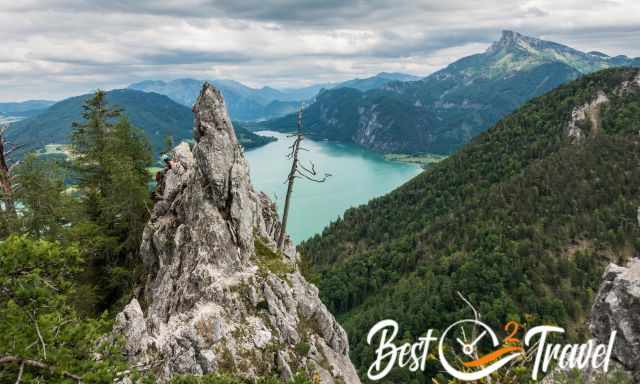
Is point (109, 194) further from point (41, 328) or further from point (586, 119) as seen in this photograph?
point (586, 119)

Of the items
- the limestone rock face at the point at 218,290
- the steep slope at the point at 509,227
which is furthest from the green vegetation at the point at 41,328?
the steep slope at the point at 509,227

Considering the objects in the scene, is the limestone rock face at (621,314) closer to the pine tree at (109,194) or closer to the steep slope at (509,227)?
the pine tree at (109,194)

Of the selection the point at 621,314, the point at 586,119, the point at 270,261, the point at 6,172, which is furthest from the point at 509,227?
the point at 6,172

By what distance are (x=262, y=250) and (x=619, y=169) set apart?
115m

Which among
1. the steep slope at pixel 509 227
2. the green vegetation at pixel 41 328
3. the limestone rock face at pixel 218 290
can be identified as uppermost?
the green vegetation at pixel 41 328

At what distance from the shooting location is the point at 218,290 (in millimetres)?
19219

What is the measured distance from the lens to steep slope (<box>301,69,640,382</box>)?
8788 cm

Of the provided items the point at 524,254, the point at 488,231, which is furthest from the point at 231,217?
the point at 488,231

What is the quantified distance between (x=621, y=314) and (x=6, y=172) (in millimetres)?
30300

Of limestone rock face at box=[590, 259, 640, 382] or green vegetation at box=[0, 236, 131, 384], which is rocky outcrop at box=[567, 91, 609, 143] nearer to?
limestone rock face at box=[590, 259, 640, 382]

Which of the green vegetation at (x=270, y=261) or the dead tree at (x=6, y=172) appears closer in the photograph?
the dead tree at (x=6, y=172)

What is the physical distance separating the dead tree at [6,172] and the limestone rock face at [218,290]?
7.03 m

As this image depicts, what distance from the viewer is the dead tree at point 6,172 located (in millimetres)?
21381

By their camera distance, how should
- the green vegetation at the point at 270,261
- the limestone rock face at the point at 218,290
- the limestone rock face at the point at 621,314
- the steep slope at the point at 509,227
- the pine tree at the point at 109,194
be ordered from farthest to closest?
1. the steep slope at the point at 509,227
2. the pine tree at the point at 109,194
3. the green vegetation at the point at 270,261
4. the limestone rock face at the point at 218,290
5. the limestone rock face at the point at 621,314
